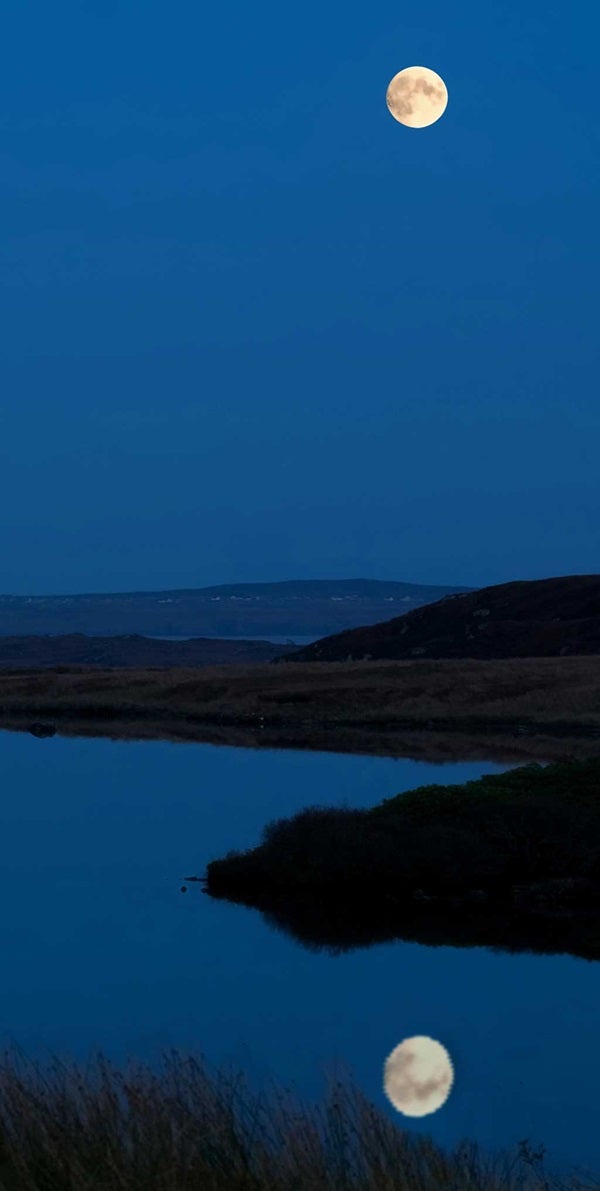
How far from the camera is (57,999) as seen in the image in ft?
61.0

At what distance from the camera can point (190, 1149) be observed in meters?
9.43

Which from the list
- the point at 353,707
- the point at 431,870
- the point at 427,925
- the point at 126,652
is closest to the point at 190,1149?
the point at 427,925

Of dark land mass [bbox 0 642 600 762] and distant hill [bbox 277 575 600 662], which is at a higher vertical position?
distant hill [bbox 277 575 600 662]

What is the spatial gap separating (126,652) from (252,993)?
14294 cm

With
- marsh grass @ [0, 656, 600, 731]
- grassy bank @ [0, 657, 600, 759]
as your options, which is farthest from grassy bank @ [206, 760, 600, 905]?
marsh grass @ [0, 656, 600, 731]

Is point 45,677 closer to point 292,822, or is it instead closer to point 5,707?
point 5,707

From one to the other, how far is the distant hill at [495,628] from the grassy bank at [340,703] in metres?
28.3

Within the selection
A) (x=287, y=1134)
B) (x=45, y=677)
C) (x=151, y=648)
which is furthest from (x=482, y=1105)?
(x=151, y=648)

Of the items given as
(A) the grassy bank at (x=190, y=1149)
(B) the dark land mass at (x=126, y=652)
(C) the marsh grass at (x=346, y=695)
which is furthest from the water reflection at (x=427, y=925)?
(B) the dark land mass at (x=126, y=652)

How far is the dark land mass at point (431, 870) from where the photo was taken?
2350cm

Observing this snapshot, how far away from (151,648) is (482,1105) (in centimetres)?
15243

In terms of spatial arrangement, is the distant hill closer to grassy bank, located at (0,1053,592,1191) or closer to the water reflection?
the water reflection

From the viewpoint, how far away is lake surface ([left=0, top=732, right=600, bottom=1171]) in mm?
15211

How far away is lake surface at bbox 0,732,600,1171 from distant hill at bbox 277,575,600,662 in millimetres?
73110
